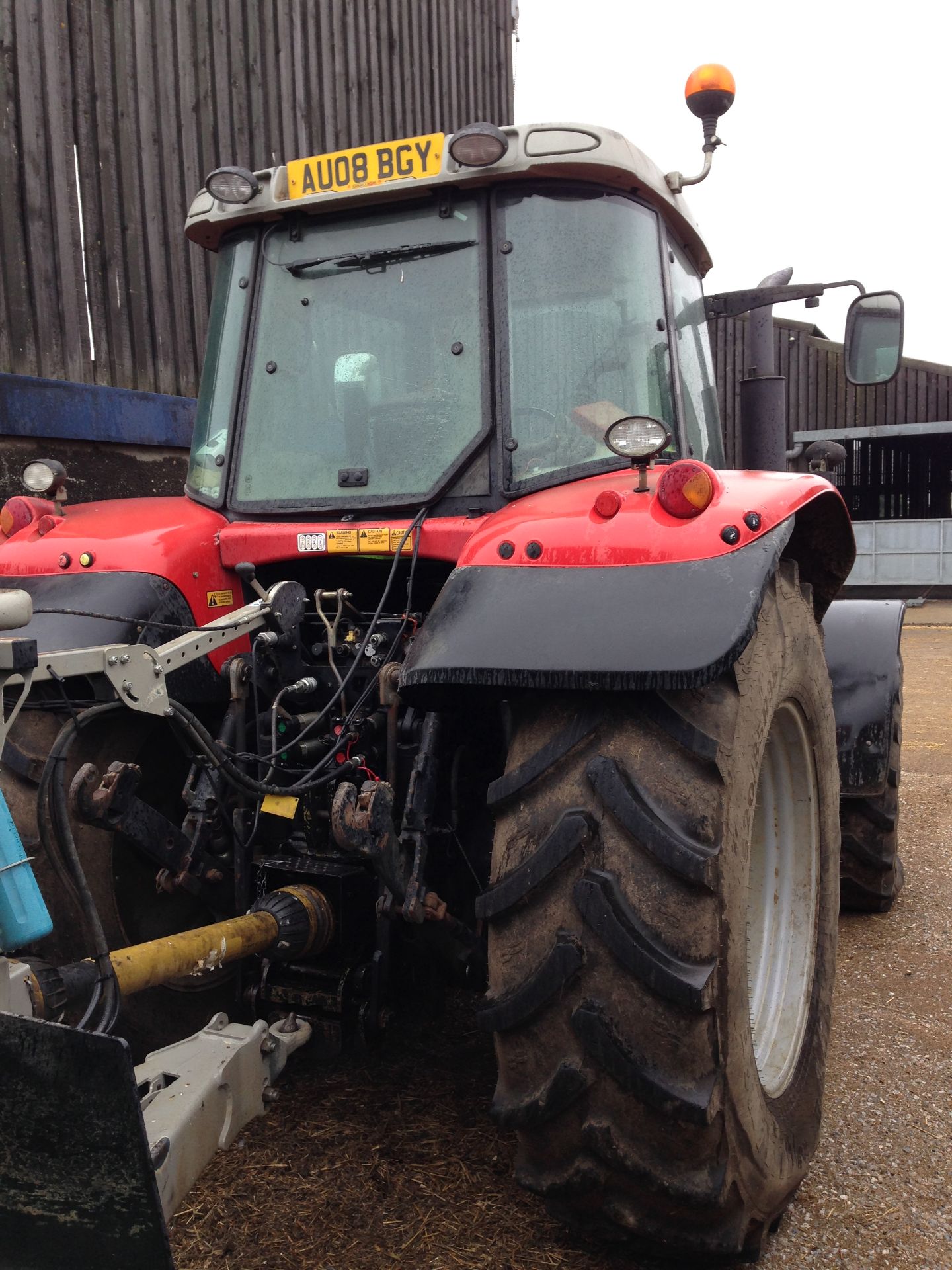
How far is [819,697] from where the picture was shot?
257cm

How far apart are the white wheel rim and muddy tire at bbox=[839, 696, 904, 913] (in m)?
1.30

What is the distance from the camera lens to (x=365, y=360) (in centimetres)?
280

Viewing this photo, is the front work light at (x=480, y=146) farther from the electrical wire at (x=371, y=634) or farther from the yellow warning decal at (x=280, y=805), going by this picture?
the yellow warning decal at (x=280, y=805)

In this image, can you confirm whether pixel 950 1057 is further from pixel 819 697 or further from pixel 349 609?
pixel 349 609

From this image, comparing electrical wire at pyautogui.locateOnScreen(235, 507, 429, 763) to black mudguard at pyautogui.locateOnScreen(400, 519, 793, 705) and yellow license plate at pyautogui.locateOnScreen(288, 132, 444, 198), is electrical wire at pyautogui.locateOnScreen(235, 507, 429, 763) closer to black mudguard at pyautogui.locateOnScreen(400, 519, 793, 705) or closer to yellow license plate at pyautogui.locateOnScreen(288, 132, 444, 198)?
black mudguard at pyautogui.locateOnScreen(400, 519, 793, 705)

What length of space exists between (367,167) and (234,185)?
0.40 m

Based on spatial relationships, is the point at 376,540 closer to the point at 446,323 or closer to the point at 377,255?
the point at 446,323

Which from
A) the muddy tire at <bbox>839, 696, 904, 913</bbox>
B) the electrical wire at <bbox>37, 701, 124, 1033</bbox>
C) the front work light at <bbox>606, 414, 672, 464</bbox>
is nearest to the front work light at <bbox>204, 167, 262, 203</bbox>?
the front work light at <bbox>606, 414, 672, 464</bbox>

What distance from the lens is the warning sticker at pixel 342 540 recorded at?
2.63m

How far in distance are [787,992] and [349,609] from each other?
1.47 meters

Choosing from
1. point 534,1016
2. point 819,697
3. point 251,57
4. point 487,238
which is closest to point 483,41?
point 251,57

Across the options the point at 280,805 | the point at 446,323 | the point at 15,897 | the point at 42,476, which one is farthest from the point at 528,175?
the point at 15,897

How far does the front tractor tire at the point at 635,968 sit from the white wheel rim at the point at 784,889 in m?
0.57

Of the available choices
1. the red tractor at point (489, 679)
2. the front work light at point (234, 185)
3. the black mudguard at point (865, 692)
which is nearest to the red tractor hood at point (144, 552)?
the red tractor at point (489, 679)
